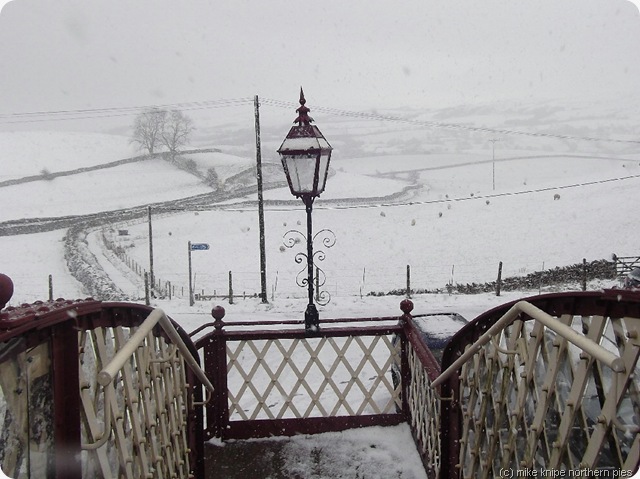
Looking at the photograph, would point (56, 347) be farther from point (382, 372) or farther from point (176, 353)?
point (382, 372)

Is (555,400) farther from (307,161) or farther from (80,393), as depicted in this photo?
(307,161)

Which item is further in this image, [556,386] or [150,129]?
[150,129]

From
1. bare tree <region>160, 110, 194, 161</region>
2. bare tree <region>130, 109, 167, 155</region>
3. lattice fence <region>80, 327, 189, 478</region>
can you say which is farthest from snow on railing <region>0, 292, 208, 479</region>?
bare tree <region>130, 109, 167, 155</region>

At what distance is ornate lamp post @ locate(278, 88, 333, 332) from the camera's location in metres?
5.23

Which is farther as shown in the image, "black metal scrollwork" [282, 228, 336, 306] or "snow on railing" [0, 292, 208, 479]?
"black metal scrollwork" [282, 228, 336, 306]

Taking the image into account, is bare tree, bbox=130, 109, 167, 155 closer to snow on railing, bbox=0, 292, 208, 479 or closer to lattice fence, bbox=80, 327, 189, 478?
lattice fence, bbox=80, 327, 189, 478

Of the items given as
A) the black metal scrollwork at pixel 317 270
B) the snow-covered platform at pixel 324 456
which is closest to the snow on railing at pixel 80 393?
the snow-covered platform at pixel 324 456

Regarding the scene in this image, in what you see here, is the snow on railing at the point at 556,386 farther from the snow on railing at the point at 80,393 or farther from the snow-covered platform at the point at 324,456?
the snow on railing at the point at 80,393

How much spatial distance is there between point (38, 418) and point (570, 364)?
6.57ft

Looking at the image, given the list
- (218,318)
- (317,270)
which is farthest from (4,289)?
(317,270)

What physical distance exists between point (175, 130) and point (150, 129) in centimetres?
290

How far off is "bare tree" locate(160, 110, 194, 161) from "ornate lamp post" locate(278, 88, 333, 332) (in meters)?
55.7

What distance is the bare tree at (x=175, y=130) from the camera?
5925 centimetres

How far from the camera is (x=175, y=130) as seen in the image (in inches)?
2370
